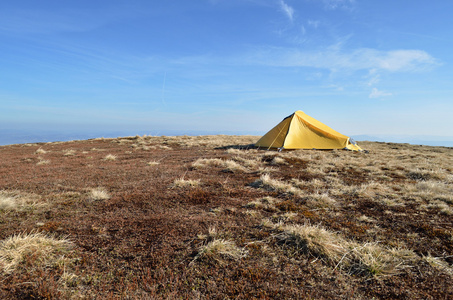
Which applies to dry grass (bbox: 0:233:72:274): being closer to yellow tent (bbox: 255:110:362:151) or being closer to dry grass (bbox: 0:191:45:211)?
dry grass (bbox: 0:191:45:211)

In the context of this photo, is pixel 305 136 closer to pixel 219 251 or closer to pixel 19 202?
pixel 219 251

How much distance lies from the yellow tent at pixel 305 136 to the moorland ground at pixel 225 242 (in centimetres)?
Answer: 1017

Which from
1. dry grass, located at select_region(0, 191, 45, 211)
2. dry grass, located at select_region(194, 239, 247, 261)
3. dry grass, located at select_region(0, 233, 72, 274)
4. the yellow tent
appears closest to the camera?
dry grass, located at select_region(0, 233, 72, 274)

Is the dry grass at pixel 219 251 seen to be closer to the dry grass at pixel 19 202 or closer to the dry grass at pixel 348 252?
the dry grass at pixel 348 252

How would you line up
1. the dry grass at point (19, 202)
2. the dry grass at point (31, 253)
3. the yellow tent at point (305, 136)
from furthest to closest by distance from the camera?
1. the yellow tent at point (305, 136)
2. the dry grass at point (19, 202)
3. the dry grass at point (31, 253)

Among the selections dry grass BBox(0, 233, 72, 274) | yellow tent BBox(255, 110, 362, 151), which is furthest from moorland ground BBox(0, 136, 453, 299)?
yellow tent BBox(255, 110, 362, 151)

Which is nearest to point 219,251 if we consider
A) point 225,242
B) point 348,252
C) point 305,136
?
point 225,242

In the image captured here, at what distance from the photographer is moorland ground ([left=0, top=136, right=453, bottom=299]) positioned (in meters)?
2.88

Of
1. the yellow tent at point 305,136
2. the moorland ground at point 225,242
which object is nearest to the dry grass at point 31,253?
the moorland ground at point 225,242

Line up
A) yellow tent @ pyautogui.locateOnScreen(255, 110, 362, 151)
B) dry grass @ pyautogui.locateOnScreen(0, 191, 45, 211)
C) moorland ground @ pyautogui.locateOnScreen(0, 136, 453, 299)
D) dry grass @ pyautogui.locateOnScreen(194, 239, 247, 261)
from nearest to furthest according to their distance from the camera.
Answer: moorland ground @ pyautogui.locateOnScreen(0, 136, 453, 299) < dry grass @ pyautogui.locateOnScreen(194, 239, 247, 261) < dry grass @ pyautogui.locateOnScreen(0, 191, 45, 211) < yellow tent @ pyautogui.locateOnScreen(255, 110, 362, 151)

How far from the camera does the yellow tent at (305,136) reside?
17484 millimetres

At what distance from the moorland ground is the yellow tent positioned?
10172 mm

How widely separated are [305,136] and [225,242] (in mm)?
16077

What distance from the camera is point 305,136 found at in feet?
59.5
